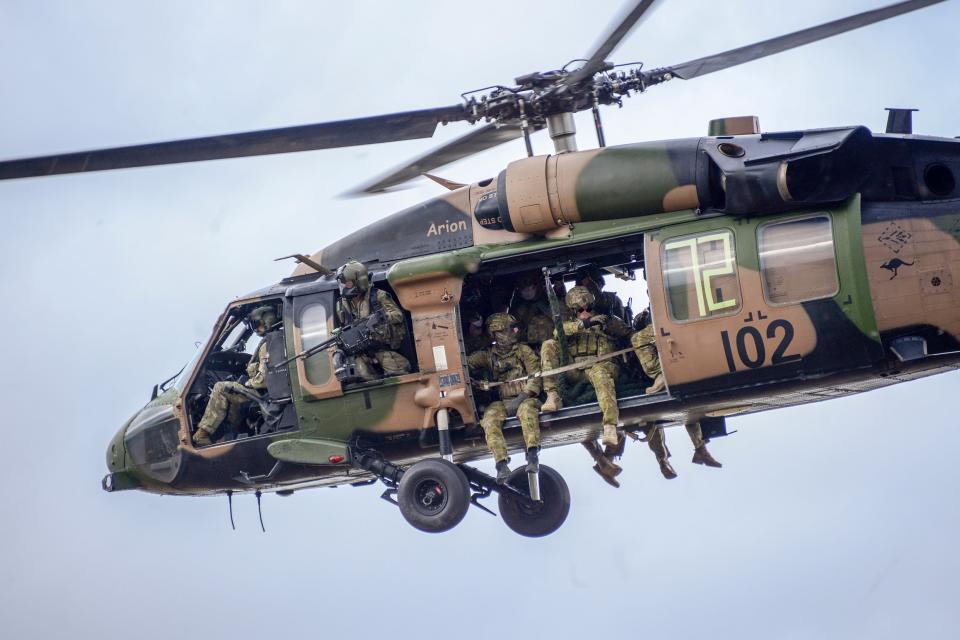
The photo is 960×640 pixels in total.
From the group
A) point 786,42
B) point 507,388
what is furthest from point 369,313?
point 786,42

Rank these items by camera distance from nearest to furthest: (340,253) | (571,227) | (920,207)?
1. (920,207)
2. (571,227)
3. (340,253)

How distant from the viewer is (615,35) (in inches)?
441

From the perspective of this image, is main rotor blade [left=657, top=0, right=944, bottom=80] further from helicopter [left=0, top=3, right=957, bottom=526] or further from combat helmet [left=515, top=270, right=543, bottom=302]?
combat helmet [left=515, top=270, right=543, bottom=302]

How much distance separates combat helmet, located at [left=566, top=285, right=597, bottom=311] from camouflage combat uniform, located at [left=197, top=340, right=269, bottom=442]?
3.37 metres

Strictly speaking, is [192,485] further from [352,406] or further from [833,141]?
[833,141]

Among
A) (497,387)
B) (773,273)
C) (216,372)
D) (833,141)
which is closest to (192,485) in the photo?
(216,372)

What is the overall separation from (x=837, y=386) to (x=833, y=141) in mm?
2252

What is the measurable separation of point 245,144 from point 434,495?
3.94 metres

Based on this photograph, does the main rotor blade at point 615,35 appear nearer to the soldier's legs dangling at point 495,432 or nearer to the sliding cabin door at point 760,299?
the sliding cabin door at point 760,299

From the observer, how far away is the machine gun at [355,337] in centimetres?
1387

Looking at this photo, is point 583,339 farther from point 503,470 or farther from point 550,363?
point 503,470

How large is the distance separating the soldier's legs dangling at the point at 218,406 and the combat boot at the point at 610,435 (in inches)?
161

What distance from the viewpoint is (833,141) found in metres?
12.2

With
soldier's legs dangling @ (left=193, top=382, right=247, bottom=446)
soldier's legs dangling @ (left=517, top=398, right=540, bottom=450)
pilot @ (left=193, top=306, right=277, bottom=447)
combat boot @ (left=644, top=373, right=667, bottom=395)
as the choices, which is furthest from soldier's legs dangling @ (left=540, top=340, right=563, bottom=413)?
soldier's legs dangling @ (left=193, top=382, right=247, bottom=446)
